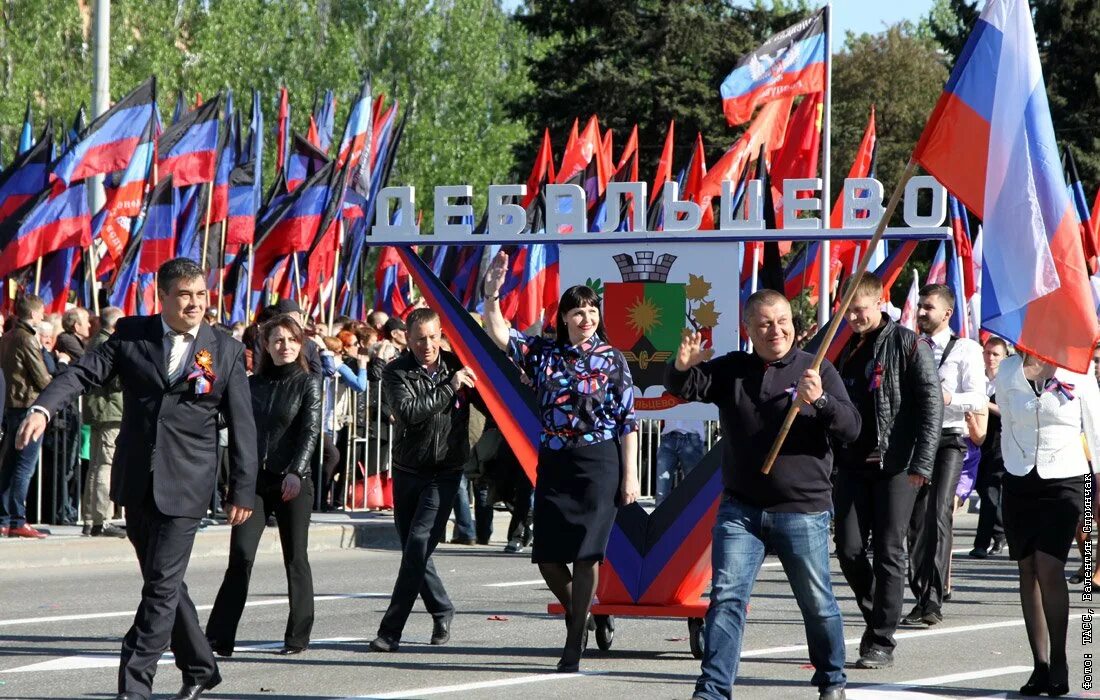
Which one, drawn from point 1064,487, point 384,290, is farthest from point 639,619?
point 384,290

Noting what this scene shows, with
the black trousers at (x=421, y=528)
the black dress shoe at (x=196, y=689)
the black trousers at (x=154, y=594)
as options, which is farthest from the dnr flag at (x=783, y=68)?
the black trousers at (x=154, y=594)

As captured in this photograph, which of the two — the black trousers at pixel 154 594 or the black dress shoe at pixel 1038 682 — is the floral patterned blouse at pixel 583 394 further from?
the black dress shoe at pixel 1038 682

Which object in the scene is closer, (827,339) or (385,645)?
(827,339)

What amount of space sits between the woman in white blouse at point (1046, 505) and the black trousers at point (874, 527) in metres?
0.89

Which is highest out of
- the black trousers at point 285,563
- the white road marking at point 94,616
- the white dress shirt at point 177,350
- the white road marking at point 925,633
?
the white dress shirt at point 177,350

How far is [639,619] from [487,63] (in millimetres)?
52466

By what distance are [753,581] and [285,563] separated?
2.84m

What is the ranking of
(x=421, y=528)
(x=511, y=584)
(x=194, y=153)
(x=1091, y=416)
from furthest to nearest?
(x=194, y=153)
(x=511, y=584)
(x=421, y=528)
(x=1091, y=416)

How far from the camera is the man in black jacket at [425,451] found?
953 cm

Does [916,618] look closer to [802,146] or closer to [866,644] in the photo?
[866,644]

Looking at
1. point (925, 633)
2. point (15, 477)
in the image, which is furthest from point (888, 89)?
point (925, 633)

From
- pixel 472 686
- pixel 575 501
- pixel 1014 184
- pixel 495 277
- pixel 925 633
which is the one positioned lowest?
pixel 925 633

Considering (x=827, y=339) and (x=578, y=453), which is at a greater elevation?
(x=827, y=339)

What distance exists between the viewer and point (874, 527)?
30.4 feet
